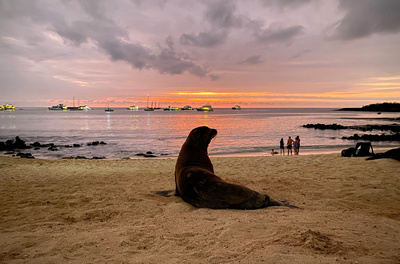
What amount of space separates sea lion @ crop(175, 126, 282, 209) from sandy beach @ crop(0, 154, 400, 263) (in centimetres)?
25

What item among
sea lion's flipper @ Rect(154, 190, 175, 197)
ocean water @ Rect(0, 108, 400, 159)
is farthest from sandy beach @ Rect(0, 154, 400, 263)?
ocean water @ Rect(0, 108, 400, 159)

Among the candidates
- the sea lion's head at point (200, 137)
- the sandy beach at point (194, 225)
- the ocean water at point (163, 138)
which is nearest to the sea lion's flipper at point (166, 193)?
the sandy beach at point (194, 225)

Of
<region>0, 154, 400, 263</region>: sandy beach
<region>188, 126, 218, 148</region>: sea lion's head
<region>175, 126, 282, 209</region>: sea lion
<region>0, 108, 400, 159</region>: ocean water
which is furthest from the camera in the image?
<region>0, 108, 400, 159</region>: ocean water

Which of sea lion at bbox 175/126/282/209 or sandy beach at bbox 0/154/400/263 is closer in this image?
sandy beach at bbox 0/154/400/263

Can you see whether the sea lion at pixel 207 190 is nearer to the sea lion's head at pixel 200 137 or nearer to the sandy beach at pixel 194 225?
the sandy beach at pixel 194 225

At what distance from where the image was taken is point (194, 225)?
4309 mm

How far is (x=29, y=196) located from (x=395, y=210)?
845cm

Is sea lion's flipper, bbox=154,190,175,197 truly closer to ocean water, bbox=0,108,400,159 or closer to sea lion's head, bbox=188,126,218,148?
sea lion's head, bbox=188,126,218,148

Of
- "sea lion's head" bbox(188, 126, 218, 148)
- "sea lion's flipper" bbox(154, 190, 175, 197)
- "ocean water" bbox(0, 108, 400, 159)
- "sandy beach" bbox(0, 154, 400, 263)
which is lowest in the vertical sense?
"ocean water" bbox(0, 108, 400, 159)

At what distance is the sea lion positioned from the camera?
530cm

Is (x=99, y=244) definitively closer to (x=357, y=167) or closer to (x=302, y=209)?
(x=302, y=209)

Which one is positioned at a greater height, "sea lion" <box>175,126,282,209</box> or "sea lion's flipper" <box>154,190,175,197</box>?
"sea lion" <box>175,126,282,209</box>

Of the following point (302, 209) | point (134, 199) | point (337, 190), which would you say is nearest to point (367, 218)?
point (302, 209)

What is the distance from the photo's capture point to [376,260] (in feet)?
9.42
